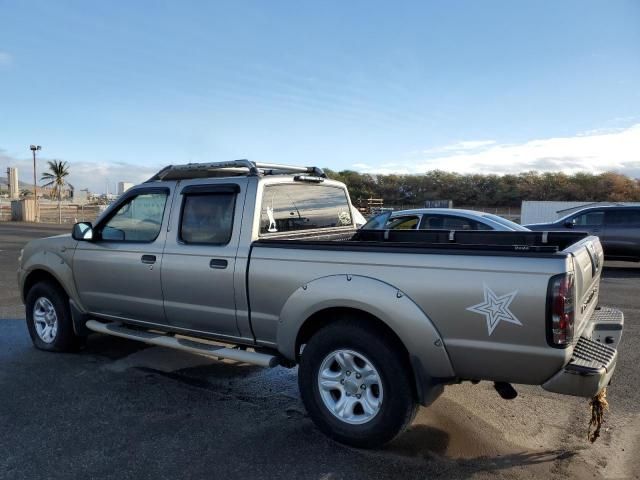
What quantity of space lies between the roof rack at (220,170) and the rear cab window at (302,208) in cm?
22

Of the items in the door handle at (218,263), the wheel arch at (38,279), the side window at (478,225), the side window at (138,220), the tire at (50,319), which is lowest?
the tire at (50,319)

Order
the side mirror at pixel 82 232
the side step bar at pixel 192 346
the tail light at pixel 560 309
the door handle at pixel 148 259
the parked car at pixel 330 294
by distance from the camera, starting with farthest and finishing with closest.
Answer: the side mirror at pixel 82 232 → the door handle at pixel 148 259 → the side step bar at pixel 192 346 → the parked car at pixel 330 294 → the tail light at pixel 560 309

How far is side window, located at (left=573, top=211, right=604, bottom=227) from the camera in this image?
13.8 metres

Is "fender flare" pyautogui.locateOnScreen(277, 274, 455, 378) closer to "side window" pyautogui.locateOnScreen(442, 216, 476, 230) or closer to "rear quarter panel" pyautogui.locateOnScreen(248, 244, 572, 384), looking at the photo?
"rear quarter panel" pyautogui.locateOnScreen(248, 244, 572, 384)

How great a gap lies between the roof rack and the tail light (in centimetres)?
255

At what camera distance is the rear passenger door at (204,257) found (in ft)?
14.1

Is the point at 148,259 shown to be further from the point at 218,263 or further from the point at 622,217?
the point at 622,217

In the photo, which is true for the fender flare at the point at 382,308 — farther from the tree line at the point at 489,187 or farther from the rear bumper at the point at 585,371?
the tree line at the point at 489,187

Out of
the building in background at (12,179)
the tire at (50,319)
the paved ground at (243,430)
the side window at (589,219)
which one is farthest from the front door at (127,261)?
the building in background at (12,179)

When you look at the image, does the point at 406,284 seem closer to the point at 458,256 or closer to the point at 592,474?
the point at 458,256

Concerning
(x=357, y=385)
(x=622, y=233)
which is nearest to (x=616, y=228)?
(x=622, y=233)

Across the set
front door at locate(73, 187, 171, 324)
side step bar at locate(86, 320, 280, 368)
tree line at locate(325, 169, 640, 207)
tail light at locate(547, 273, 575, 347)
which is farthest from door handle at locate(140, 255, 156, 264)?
tree line at locate(325, 169, 640, 207)

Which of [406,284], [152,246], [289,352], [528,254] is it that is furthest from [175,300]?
[528,254]

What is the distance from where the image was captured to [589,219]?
14000 mm
